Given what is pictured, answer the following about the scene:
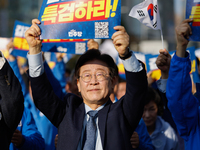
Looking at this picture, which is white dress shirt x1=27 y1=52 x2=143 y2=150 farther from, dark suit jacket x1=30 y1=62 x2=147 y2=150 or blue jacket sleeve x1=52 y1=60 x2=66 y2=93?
blue jacket sleeve x1=52 y1=60 x2=66 y2=93

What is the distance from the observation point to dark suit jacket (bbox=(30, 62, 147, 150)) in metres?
2.27

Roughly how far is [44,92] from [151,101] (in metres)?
1.73

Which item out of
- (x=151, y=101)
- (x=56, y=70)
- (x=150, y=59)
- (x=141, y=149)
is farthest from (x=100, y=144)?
(x=56, y=70)

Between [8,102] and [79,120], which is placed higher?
[8,102]

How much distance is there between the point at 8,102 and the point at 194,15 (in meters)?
1.60

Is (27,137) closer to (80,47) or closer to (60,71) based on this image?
(80,47)

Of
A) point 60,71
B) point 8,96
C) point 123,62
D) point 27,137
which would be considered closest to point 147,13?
point 123,62

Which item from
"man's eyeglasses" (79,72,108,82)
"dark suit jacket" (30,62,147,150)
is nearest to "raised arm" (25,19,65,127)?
"dark suit jacket" (30,62,147,150)

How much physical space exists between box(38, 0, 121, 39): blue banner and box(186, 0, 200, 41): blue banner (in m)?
0.57

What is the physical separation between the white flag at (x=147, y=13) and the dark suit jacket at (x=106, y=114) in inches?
20.9

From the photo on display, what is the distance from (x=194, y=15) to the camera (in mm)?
2373

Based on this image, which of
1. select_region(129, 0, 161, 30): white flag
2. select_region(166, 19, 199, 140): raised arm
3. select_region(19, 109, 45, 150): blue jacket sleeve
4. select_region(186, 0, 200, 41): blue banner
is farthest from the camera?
select_region(19, 109, 45, 150): blue jacket sleeve

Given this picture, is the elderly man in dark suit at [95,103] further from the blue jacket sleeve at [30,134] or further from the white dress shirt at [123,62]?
the blue jacket sleeve at [30,134]

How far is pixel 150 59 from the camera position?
4781mm
